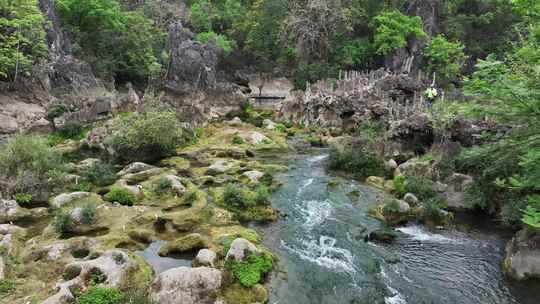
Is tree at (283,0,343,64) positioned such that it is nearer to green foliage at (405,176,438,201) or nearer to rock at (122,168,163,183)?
rock at (122,168,163,183)

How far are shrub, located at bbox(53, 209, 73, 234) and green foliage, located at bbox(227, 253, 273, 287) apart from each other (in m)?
8.51

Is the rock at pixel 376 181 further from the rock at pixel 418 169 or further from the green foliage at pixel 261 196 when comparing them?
the green foliage at pixel 261 196

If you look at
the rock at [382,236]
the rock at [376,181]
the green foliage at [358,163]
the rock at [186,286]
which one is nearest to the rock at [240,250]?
the rock at [186,286]

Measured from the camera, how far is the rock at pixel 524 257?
1460 centimetres

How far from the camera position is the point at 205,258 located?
14617mm

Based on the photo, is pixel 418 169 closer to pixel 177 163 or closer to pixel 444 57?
pixel 177 163

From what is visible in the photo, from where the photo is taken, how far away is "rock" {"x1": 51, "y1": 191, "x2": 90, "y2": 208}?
20.5 metres

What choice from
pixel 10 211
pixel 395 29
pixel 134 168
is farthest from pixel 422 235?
pixel 395 29

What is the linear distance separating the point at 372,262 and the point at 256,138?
922 inches

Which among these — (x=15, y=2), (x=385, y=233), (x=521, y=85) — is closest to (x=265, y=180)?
(x=385, y=233)

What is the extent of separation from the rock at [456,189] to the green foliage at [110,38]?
45943 millimetres

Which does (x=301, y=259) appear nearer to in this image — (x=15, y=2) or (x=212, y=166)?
(x=212, y=166)

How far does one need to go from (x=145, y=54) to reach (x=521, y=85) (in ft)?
180

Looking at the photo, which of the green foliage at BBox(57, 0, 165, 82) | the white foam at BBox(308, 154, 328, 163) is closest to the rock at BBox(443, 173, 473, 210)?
the white foam at BBox(308, 154, 328, 163)
